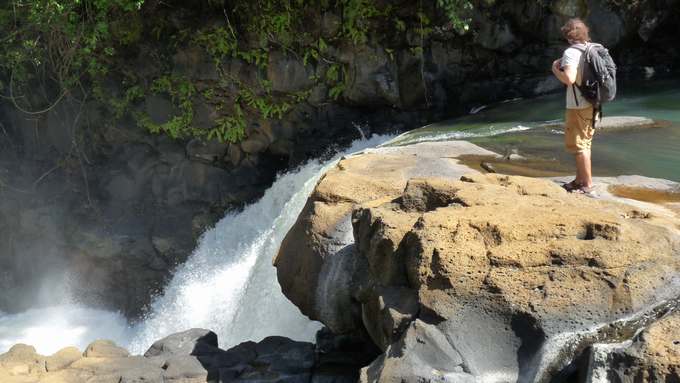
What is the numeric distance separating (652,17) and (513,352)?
962 centimetres

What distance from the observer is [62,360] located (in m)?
5.25

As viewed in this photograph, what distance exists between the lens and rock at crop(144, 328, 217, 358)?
5305mm

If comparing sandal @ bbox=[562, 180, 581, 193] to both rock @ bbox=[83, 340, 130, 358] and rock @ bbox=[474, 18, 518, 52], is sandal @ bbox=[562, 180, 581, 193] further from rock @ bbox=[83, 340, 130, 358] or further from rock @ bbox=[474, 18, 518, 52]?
rock @ bbox=[474, 18, 518, 52]

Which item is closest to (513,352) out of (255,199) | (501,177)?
(501,177)

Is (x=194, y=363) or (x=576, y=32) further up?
(x=576, y=32)

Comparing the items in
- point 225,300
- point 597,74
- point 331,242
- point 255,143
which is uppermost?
point 597,74

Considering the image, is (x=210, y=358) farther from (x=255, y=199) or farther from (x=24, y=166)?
(x=24, y=166)

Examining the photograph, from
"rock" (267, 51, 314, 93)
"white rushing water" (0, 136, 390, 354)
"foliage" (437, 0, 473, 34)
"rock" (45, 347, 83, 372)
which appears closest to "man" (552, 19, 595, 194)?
"white rushing water" (0, 136, 390, 354)

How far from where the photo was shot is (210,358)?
5.16 meters

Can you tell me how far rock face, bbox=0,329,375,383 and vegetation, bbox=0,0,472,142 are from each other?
5.56m

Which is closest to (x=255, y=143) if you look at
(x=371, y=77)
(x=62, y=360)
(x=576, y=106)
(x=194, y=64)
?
(x=194, y=64)

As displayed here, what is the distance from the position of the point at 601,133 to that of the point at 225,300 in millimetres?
4453

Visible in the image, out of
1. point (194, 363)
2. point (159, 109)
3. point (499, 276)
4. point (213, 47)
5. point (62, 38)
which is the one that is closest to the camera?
point (499, 276)

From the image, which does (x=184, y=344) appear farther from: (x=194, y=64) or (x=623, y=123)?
(x=194, y=64)
